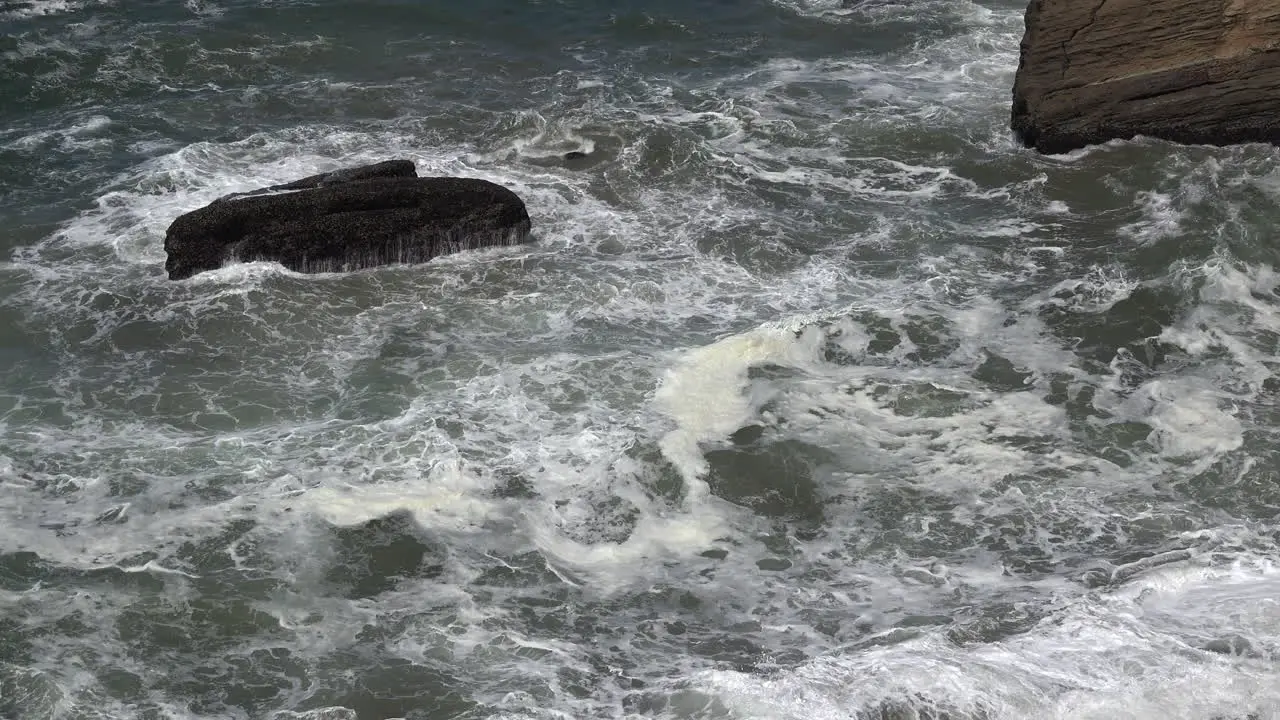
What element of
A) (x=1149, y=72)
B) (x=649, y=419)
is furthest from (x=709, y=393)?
(x=1149, y=72)

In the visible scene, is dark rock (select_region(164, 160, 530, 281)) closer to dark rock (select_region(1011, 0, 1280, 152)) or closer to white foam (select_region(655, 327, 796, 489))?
white foam (select_region(655, 327, 796, 489))

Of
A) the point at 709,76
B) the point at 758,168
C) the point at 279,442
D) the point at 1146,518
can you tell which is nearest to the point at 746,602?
the point at 1146,518

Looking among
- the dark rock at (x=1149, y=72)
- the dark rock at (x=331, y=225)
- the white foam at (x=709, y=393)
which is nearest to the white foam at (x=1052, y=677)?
the white foam at (x=709, y=393)

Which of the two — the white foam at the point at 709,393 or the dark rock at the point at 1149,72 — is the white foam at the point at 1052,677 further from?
the dark rock at the point at 1149,72

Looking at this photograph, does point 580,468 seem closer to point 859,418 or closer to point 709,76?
point 859,418

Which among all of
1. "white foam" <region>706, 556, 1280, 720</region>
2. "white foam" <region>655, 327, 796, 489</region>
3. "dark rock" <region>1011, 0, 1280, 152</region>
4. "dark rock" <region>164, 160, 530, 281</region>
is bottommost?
"white foam" <region>706, 556, 1280, 720</region>

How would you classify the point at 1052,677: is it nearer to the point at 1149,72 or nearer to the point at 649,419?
the point at 649,419

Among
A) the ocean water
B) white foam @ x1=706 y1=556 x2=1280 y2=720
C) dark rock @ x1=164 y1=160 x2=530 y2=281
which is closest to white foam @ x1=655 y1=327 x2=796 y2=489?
the ocean water
